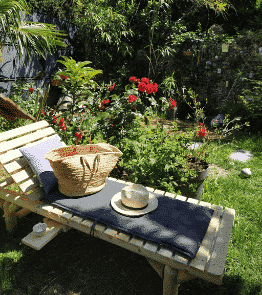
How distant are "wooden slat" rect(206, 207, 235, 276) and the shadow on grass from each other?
1.57ft

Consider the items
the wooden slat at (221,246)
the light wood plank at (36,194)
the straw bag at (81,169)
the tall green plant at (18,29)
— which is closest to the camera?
the wooden slat at (221,246)

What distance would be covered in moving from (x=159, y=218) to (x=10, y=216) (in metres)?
1.49

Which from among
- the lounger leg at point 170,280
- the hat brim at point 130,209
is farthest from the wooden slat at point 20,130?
the lounger leg at point 170,280

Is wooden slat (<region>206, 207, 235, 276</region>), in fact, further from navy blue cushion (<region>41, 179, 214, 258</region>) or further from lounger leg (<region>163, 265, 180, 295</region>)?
lounger leg (<region>163, 265, 180, 295</region>)

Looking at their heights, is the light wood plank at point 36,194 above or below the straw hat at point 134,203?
below

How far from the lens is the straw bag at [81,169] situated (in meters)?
1.84

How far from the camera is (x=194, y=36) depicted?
19.6 feet

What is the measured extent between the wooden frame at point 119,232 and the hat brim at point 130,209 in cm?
18

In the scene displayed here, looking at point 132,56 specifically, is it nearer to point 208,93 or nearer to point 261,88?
point 208,93

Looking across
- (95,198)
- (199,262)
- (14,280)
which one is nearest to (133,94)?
(95,198)

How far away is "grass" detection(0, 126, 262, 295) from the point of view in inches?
69.1

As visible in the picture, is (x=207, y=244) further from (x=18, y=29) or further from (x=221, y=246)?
(x=18, y=29)

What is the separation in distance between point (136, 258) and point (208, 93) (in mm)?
5351

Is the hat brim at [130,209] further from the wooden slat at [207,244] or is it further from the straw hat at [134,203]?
the wooden slat at [207,244]
